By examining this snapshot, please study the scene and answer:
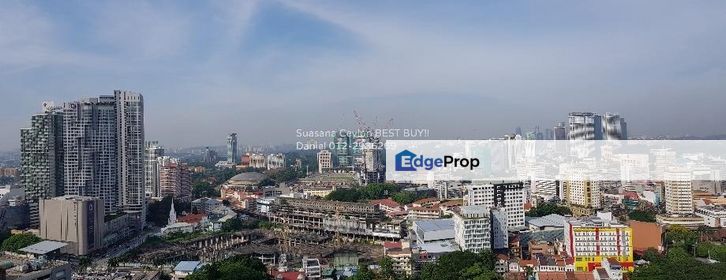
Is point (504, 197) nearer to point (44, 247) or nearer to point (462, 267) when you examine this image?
point (462, 267)

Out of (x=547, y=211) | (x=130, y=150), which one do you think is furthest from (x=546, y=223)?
(x=130, y=150)

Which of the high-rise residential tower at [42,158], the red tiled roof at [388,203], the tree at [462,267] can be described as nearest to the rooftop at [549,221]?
the tree at [462,267]

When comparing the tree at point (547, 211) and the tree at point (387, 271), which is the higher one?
the tree at point (547, 211)

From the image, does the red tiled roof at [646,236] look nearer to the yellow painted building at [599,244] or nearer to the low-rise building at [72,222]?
the yellow painted building at [599,244]

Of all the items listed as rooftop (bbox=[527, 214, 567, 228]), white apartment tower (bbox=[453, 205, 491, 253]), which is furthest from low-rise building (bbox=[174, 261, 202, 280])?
rooftop (bbox=[527, 214, 567, 228])

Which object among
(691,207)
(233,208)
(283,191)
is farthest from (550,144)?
(233,208)

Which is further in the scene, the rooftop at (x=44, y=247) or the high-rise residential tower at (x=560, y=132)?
the high-rise residential tower at (x=560, y=132)

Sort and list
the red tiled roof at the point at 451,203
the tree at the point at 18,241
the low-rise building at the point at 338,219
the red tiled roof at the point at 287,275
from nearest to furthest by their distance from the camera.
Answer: the red tiled roof at the point at 287,275 → the tree at the point at 18,241 → the low-rise building at the point at 338,219 → the red tiled roof at the point at 451,203

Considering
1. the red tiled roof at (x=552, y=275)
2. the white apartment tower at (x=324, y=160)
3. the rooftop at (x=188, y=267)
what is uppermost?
the white apartment tower at (x=324, y=160)
